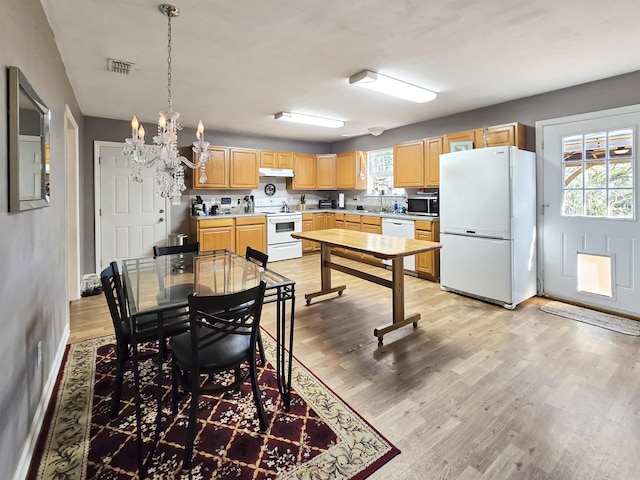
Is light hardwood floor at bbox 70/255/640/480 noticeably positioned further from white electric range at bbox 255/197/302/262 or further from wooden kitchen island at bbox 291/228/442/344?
white electric range at bbox 255/197/302/262

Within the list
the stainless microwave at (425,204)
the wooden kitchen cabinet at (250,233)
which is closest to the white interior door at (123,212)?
the wooden kitchen cabinet at (250,233)

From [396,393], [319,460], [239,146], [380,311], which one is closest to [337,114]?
[239,146]

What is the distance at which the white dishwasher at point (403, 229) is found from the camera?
5027 millimetres

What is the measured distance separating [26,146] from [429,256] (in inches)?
175

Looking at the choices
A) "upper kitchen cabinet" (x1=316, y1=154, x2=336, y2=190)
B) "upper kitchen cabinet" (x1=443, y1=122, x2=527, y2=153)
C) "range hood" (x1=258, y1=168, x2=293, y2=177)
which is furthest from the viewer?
"upper kitchen cabinet" (x1=316, y1=154, x2=336, y2=190)

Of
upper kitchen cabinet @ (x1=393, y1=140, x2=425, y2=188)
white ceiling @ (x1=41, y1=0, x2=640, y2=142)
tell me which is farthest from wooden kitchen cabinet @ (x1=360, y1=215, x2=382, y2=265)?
white ceiling @ (x1=41, y1=0, x2=640, y2=142)

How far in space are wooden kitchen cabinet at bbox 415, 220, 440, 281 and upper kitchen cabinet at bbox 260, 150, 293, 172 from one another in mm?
3032

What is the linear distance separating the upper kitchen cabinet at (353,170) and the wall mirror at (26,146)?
17.1 ft

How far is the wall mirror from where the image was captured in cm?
143

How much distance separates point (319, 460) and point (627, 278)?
3657 mm

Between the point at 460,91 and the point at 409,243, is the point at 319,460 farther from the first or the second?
the point at 460,91

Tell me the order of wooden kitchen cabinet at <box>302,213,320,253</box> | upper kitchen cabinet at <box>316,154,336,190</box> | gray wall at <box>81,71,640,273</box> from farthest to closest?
1. upper kitchen cabinet at <box>316,154,336,190</box>
2. wooden kitchen cabinet at <box>302,213,320,253</box>
3. gray wall at <box>81,71,640,273</box>

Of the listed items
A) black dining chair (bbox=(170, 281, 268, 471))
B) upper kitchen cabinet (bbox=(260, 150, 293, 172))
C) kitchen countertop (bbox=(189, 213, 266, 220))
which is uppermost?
upper kitchen cabinet (bbox=(260, 150, 293, 172))

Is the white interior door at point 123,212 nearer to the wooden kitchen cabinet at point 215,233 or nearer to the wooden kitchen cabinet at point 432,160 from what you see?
the wooden kitchen cabinet at point 215,233
